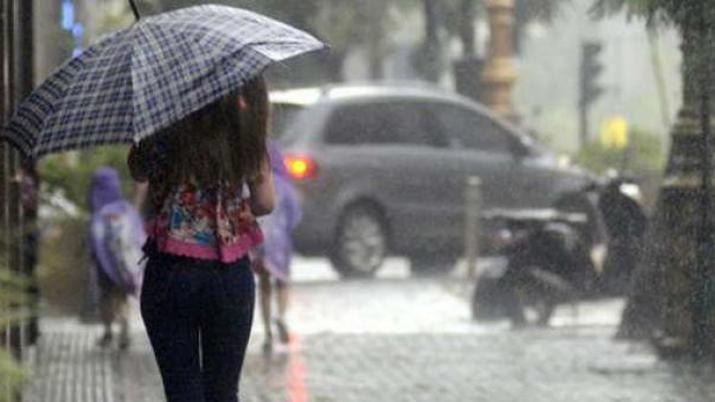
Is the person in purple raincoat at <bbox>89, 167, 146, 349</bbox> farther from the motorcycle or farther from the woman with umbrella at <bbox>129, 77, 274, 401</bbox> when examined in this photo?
the woman with umbrella at <bbox>129, 77, 274, 401</bbox>

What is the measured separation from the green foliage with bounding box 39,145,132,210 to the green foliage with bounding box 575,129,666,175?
13.1ft

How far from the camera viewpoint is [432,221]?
67.3ft

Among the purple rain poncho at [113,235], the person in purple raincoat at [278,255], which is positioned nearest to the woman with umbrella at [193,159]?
the person in purple raincoat at [278,255]

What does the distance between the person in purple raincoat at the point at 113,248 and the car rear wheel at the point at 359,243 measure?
647 cm

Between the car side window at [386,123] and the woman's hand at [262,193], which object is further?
the car side window at [386,123]

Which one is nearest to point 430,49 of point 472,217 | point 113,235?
point 472,217

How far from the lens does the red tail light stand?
20.1 meters

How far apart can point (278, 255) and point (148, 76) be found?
763cm

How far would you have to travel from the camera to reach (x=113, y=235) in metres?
13.9

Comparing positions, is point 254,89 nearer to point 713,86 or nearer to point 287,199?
point 713,86

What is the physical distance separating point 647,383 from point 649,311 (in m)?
1.14

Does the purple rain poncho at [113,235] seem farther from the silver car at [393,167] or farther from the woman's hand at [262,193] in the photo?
the woman's hand at [262,193]

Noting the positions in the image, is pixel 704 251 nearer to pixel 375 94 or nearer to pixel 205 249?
pixel 205 249

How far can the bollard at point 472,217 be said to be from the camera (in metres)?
19.8
